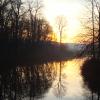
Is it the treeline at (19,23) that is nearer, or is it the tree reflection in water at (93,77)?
the tree reflection in water at (93,77)

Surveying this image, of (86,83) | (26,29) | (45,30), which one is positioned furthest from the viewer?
(45,30)

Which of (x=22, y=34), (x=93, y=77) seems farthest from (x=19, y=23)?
(x=93, y=77)

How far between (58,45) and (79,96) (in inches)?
3035

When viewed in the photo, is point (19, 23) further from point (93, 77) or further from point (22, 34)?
point (93, 77)

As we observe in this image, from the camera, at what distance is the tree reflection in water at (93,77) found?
2100 cm

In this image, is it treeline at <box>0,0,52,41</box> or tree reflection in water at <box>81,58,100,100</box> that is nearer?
tree reflection in water at <box>81,58,100,100</box>

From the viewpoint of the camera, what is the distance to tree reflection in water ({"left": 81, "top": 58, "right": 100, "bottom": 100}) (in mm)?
21000

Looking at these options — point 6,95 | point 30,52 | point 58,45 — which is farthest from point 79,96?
point 58,45

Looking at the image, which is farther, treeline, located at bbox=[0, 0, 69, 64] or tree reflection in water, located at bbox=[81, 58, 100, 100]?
treeline, located at bbox=[0, 0, 69, 64]

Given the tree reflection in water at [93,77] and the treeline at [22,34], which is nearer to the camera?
the tree reflection in water at [93,77]

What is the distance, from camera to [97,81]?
995 inches

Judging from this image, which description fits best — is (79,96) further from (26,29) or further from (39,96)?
(26,29)

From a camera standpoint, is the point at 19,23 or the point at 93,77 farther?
the point at 19,23

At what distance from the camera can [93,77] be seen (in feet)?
91.2
